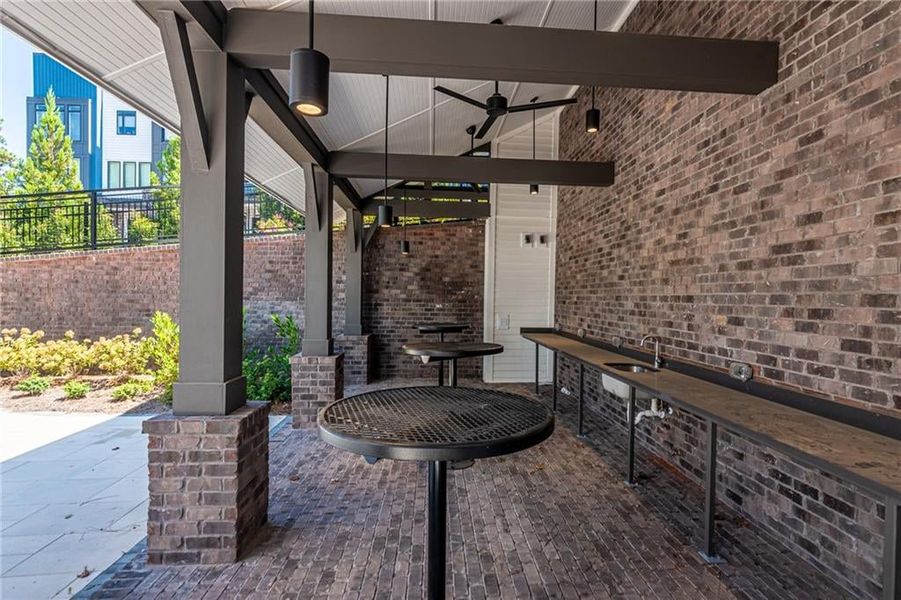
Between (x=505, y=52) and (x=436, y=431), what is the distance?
7.21 feet

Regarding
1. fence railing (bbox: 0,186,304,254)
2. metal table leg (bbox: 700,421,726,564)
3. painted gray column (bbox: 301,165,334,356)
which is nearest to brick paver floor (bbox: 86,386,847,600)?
Answer: metal table leg (bbox: 700,421,726,564)

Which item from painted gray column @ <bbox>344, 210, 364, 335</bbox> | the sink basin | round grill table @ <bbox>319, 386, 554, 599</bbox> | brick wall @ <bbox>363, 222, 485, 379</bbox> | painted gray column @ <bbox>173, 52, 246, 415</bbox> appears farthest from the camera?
brick wall @ <bbox>363, 222, 485, 379</bbox>

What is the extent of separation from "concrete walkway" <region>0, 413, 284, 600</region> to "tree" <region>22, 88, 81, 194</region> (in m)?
9.13

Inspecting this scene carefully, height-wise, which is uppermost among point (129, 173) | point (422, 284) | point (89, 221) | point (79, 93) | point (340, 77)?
point (79, 93)

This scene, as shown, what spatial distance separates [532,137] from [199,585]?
7.62 meters

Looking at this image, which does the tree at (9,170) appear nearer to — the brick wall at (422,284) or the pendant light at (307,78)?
the brick wall at (422,284)

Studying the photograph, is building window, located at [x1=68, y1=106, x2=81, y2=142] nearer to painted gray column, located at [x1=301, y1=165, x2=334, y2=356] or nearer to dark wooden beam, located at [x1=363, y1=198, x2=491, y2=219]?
dark wooden beam, located at [x1=363, y1=198, x2=491, y2=219]

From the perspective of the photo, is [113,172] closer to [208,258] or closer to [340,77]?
[340,77]

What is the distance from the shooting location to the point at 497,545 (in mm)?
2625

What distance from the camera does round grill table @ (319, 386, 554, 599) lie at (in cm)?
156

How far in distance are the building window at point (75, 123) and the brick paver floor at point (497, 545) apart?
21847 mm

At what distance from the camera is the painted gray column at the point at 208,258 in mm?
2439

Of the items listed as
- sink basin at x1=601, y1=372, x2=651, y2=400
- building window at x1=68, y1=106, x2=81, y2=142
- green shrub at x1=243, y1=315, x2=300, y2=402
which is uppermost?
building window at x1=68, y1=106, x2=81, y2=142

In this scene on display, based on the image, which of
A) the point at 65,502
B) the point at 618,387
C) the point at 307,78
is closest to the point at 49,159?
the point at 65,502
